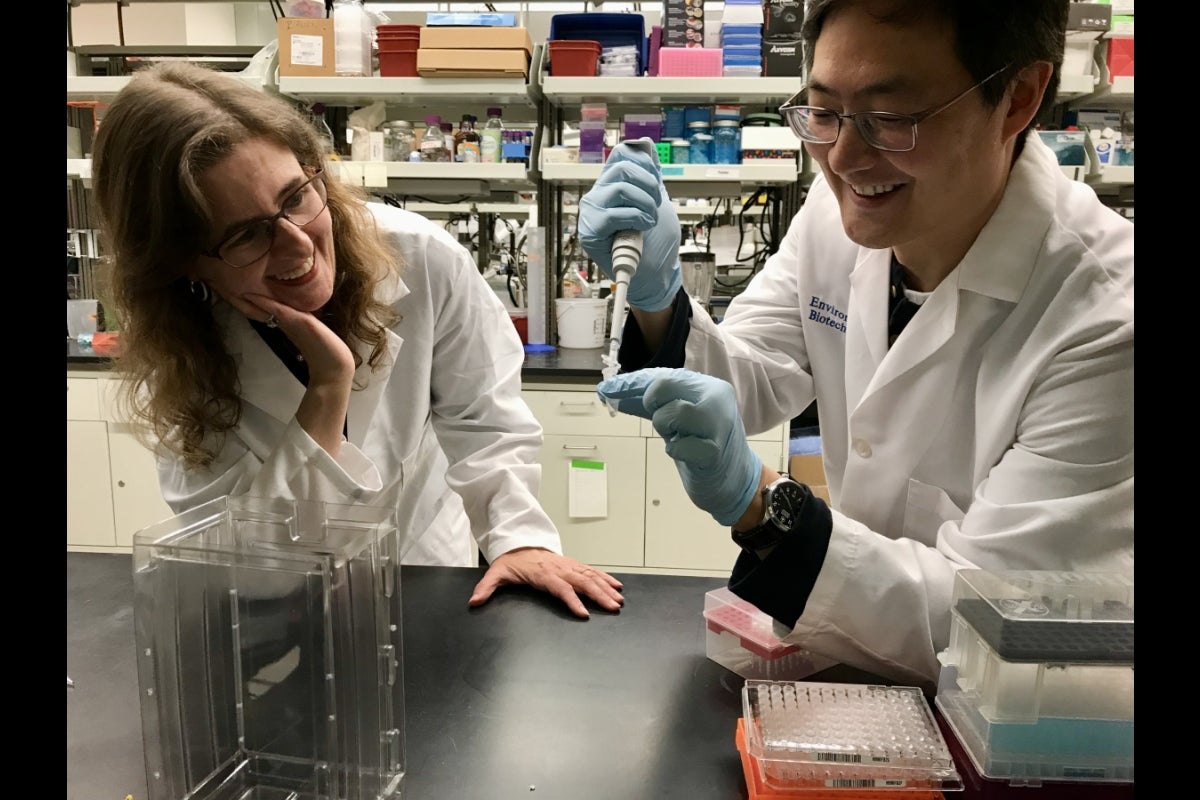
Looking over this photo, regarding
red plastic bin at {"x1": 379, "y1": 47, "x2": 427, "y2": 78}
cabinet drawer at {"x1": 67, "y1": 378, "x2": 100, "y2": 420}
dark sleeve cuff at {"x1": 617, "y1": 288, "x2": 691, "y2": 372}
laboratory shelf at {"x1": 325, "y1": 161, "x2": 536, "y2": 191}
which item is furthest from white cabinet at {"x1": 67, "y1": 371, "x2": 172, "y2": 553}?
dark sleeve cuff at {"x1": 617, "y1": 288, "x2": 691, "y2": 372}

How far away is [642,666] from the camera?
3.15 ft

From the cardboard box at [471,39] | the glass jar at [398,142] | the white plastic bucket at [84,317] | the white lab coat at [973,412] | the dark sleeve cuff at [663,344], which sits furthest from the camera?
the white plastic bucket at [84,317]

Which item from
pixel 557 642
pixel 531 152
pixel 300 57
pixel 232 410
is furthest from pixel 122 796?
pixel 300 57

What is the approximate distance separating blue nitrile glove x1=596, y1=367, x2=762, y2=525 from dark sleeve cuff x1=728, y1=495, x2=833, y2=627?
0.08 metres

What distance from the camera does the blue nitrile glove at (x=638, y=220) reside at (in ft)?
3.80

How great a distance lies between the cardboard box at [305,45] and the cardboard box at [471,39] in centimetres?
43

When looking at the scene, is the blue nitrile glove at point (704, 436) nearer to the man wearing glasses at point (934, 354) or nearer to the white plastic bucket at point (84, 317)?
the man wearing glasses at point (934, 354)

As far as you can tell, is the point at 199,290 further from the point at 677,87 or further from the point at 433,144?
the point at 677,87

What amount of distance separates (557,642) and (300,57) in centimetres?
286

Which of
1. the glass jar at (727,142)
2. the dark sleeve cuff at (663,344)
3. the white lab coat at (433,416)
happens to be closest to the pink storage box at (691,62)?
the glass jar at (727,142)

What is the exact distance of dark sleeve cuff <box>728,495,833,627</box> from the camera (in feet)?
3.02

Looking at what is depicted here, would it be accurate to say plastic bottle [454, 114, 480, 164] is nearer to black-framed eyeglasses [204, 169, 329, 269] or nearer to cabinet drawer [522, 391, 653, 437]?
cabinet drawer [522, 391, 653, 437]

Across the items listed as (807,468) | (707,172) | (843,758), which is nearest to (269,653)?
(843,758)

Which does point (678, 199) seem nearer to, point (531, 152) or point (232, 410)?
point (531, 152)
